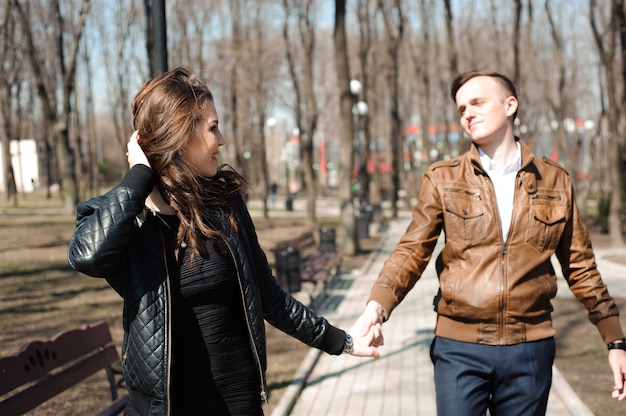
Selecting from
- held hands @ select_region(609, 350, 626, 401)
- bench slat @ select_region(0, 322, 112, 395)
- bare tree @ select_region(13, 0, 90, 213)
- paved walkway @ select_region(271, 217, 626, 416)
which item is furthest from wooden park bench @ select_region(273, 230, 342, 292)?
bare tree @ select_region(13, 0, 90, 213)

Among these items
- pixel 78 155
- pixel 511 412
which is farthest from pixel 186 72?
pixel 78 155

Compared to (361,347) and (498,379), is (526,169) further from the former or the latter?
(361,347)

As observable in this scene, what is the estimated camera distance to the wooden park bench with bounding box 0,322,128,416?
3953 millimetres

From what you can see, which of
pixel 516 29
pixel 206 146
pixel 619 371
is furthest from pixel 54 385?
pixel 516 29

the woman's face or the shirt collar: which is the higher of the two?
the woman's face

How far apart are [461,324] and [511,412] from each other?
404 mm

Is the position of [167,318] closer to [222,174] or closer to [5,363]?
[222,174]

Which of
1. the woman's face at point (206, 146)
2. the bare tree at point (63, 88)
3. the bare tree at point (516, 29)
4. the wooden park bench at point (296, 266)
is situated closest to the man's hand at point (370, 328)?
the woman's face at point (206, 146)

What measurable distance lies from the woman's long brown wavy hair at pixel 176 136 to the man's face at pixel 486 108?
3.87 ft

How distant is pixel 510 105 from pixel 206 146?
1377 mm

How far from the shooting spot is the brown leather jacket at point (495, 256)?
10.0ft

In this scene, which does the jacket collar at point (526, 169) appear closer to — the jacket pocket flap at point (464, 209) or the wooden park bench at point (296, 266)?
the jacket pocket flap at point (464, 209)

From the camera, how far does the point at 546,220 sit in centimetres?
312

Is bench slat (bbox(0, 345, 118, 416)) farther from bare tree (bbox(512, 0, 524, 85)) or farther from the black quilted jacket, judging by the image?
bare tree (bbox(512, 0, 524, 85))
